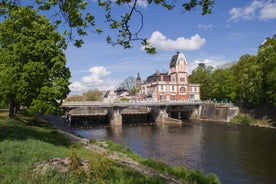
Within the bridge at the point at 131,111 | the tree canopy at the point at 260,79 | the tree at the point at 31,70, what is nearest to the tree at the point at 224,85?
the tree canopy at the point at 260,79

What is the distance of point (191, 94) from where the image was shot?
8006 cm

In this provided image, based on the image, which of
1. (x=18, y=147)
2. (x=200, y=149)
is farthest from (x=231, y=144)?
(x=18, y=147)

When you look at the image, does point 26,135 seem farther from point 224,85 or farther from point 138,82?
point 138,82

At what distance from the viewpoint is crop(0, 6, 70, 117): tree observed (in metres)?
25.7

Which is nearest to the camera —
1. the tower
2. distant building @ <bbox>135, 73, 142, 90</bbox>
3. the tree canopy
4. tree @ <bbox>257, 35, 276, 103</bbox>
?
tree @ <bbox>257, 35, 276, 103</bbox>

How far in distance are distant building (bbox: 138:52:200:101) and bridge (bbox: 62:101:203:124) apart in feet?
20.0

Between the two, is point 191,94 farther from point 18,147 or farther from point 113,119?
point 18,147

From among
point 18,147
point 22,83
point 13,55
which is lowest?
point 18,147

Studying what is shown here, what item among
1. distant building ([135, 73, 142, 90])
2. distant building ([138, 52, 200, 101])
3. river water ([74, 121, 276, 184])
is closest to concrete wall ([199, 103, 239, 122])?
distant building ([138, 52, 200, 101])

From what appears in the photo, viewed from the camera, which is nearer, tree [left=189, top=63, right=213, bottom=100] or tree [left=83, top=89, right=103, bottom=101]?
tree [left=189, top=63, right=213, bottom=100]

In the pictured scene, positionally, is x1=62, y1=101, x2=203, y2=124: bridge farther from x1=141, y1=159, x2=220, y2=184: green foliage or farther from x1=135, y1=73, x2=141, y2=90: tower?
x1=135, y1=73, x2=141, y2=90: tower

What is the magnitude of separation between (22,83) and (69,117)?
34.2 meters

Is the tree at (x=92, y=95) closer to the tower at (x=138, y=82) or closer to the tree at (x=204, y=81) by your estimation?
the tower at (x=138, y=82)

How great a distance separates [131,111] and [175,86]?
17607mm
